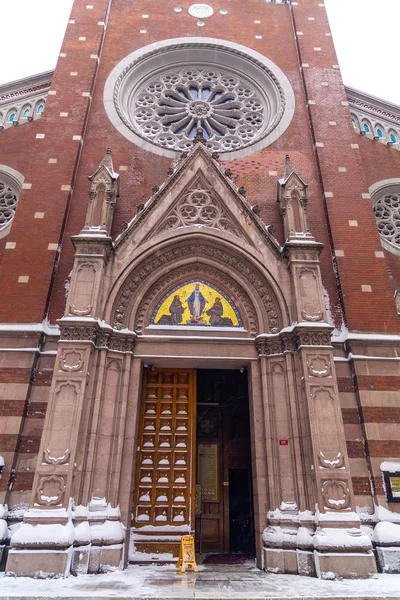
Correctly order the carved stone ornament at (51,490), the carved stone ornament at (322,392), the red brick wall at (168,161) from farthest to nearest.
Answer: the red brick wall at (168,161) → the carved stone ornament at (322,392) → the carved stone ornament at (51,490)

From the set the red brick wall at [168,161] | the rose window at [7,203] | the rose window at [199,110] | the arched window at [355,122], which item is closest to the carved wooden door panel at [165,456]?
the red brick wall at [168,161]

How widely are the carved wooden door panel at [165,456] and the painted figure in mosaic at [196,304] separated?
1.40 meters

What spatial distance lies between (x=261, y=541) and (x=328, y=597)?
3280 mm

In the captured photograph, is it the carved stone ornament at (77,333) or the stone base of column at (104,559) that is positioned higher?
the carved stone ornament at (77,333)

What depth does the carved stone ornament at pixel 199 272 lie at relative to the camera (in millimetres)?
10641

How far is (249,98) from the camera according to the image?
16.8 meters

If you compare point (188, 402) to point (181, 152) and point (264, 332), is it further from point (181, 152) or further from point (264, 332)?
point (181, 152)

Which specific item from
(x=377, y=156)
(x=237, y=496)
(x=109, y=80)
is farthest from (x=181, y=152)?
(x=237, y=496)

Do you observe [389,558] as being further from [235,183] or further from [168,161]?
[168,161]

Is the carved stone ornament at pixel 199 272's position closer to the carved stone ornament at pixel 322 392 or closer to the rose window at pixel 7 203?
the carved stone ornament at pixel 322 392

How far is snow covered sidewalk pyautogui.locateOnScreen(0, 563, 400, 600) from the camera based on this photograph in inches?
231

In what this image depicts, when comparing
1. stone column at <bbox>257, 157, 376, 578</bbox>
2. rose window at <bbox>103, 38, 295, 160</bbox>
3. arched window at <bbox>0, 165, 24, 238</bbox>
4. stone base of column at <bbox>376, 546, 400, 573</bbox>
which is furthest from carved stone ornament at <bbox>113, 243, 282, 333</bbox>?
arched window at <bbox>0, 165, 24, 238</bbox>

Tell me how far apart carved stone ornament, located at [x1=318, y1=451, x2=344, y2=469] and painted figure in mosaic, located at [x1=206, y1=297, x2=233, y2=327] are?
3.73 metres

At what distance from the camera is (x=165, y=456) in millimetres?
10195
